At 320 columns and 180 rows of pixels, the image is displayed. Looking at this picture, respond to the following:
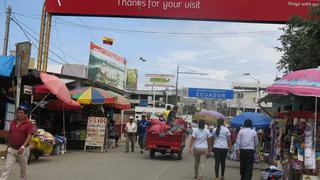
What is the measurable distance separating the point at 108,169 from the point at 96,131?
7219 millimetres

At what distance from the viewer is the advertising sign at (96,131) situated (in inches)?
907

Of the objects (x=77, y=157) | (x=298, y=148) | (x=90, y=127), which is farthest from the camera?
(x=90, y=127)

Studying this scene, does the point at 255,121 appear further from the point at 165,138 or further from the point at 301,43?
the point at 301,43

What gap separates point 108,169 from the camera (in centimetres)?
1597

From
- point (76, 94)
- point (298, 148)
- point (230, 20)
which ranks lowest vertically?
point (298, 148)

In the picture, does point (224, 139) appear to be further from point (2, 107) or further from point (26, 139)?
point (2, 107)

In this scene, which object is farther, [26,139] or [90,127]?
[90,127]

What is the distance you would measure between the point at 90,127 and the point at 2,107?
4.23 metres

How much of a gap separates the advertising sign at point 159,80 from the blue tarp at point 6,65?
200ft

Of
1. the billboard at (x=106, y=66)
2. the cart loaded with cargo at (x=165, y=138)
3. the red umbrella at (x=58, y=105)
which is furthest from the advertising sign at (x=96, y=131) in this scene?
the billboard at (x=106, y=66)

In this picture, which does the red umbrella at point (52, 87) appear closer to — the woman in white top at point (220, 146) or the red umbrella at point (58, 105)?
the red umbrella at point (58, 105)

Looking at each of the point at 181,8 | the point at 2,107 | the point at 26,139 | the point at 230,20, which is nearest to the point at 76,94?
the point at 2,107

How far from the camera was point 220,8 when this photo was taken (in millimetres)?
21531

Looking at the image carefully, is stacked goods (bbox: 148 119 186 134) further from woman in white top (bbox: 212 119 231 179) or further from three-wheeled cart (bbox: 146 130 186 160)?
woman in white top (bbox: 212 119 231 179)
